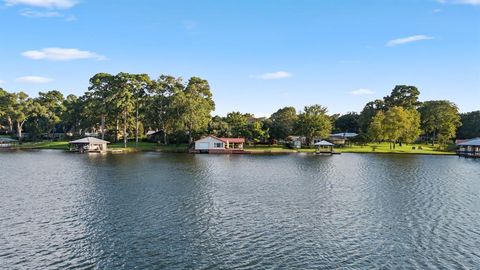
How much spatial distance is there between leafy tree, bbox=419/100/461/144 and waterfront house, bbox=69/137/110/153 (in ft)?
343

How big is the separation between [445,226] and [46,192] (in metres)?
37.6

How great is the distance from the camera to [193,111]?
328 feet

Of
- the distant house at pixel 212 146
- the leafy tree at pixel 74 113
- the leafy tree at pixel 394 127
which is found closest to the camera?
the distant house at pixel 212 146

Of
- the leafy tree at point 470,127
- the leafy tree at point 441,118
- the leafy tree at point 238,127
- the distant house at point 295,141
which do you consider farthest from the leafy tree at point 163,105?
the leafy tree at point 470,127

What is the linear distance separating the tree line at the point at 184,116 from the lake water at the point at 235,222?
183ft

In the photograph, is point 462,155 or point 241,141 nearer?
point 462,155

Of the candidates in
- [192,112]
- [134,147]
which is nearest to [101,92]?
[134,147]

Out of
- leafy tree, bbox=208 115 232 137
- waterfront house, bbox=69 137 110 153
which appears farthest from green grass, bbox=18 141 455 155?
leafy tree, bbox=208 115 232 137

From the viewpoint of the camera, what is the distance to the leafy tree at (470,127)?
129 meters

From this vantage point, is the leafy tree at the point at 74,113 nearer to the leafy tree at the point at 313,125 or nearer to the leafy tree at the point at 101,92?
the leafy tree at the point at 101,92

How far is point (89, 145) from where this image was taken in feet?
320

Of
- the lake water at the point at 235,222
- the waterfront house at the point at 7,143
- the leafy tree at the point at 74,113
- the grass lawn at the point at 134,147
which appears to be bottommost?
the lake water at the point at 235,222

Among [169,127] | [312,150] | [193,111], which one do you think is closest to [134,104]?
[169,127]

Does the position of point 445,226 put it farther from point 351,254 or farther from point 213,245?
point 213,245
